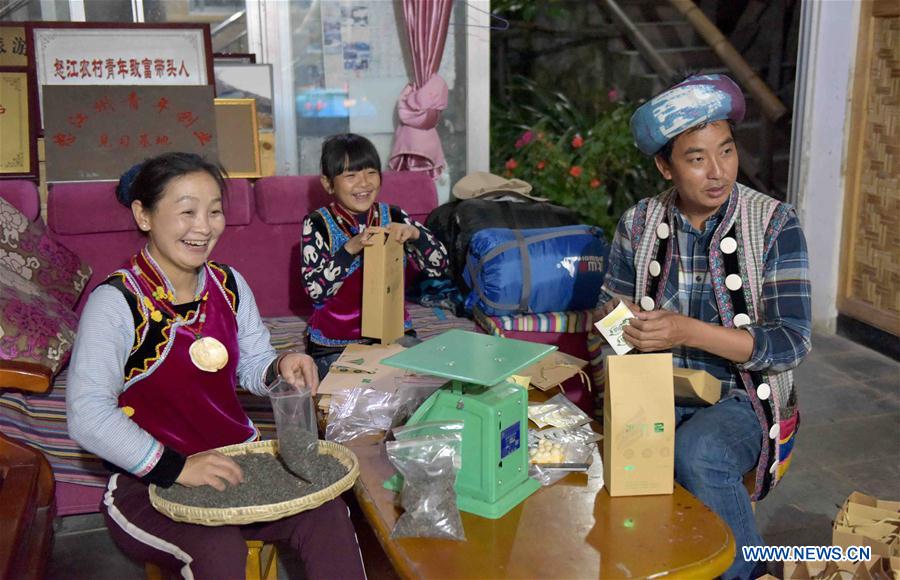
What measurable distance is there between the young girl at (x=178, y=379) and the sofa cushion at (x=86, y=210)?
1376 millimetres

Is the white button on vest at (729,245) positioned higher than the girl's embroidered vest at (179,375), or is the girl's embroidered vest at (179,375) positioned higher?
the white button on vest at (729,245)

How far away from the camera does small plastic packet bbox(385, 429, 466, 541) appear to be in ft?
4.90

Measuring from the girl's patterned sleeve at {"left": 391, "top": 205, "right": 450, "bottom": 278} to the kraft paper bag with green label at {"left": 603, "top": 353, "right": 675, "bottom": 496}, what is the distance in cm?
144

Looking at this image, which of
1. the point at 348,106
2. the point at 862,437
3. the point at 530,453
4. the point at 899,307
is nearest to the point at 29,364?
the point at 530,453

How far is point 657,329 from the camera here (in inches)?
71.9

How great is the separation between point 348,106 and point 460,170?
666 mm

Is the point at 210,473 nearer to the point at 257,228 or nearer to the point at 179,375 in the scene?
the point at 179,375

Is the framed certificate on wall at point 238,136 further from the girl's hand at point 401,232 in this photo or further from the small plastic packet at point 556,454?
the small plastic packet at point 556,454

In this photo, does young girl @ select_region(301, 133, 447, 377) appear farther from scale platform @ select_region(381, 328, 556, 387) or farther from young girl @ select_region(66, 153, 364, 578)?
scale platform @ select_region(381, 328, 556, 387)

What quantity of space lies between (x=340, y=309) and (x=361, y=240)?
11.9 inches

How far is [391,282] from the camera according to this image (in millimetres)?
2666

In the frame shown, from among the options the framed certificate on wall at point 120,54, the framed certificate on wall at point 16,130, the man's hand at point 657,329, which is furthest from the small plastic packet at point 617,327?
the framed certificate on wall at point 16,130

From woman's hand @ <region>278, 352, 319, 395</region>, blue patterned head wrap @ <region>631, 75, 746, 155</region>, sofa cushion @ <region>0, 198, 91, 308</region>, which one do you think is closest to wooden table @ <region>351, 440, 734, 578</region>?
woman's hand @ <region>278, 352, 319, 395</region>

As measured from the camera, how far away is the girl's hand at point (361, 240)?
2668mm
